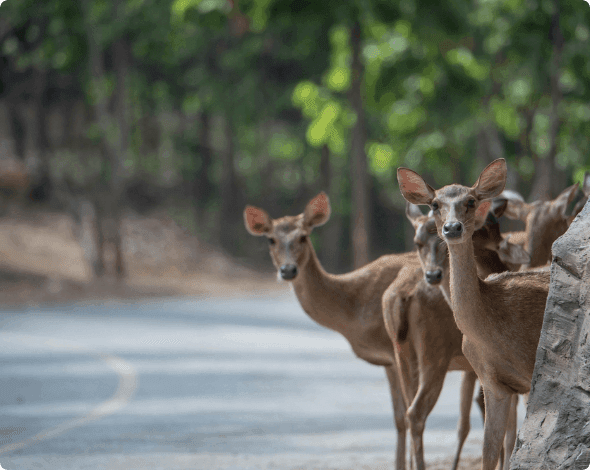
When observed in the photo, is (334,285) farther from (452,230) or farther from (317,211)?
(452,230)

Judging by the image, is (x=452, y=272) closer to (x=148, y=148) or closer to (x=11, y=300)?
(x=11, y=300)

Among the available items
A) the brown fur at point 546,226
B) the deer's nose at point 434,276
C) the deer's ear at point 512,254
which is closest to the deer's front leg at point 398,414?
the brown fur at point 546,226

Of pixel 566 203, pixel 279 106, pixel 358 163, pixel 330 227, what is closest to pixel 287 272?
pixel 566 203

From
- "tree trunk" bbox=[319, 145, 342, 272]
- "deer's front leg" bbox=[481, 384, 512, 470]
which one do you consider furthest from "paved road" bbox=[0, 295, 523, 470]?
"tree trunk" bbox=[319, 145, 342, 272]

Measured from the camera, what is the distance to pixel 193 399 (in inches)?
514

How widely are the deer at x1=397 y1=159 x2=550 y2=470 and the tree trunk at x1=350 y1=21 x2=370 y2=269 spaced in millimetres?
16122

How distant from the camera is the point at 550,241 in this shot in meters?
8.37

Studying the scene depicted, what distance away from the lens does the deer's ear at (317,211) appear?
28.5 feet

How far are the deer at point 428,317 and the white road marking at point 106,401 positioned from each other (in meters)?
4.66

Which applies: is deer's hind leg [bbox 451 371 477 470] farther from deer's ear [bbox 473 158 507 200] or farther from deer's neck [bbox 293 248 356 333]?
deer's ear [bbox 473 158 507 200]

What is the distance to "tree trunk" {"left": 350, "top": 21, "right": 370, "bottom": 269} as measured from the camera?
21766mm

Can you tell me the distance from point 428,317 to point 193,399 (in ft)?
21.6

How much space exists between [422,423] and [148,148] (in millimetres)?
38530

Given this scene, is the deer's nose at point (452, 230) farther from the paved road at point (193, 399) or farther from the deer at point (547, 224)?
the paved road at point (193, 399)
